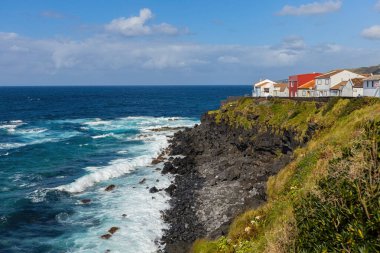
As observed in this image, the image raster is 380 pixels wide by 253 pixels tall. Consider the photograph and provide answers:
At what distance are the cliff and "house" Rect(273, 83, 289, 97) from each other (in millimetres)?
26007

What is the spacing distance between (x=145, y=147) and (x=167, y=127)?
2354 centimetres

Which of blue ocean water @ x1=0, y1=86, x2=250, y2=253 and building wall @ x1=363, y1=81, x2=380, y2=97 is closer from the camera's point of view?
blue ocean water @ x1=0, y1=86, x2=250, y2=253

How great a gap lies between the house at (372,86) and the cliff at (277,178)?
10.5 metres

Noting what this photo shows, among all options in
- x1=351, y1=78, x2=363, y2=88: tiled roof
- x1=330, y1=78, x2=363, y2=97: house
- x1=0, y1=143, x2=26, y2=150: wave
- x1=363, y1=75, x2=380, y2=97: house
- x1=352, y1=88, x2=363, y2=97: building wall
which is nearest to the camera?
x1=363, y1=75, x2=380, y2=97: house

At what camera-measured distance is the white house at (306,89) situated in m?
75.6

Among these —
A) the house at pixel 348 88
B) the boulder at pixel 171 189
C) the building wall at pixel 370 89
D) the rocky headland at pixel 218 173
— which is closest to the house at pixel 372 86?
the building wall at pixel 370 89

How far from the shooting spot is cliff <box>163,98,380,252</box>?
11.8 m

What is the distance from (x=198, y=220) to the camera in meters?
31.9

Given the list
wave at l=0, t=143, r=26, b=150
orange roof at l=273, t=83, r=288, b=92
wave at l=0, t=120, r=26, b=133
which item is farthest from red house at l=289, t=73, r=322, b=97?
wave at l=0, t=120, r=26, b=133

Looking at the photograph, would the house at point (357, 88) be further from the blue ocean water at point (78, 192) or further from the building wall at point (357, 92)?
the blue ocean water at point (78, 192)

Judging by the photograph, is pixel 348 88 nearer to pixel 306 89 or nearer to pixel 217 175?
pixel 306 89

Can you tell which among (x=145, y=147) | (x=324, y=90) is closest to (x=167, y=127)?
(x=145, y=147)

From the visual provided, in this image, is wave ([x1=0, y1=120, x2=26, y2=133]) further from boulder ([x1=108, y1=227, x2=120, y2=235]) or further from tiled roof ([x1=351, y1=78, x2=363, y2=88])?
tiled roof ([x1=351, y1=78, x2=363, y2=88])

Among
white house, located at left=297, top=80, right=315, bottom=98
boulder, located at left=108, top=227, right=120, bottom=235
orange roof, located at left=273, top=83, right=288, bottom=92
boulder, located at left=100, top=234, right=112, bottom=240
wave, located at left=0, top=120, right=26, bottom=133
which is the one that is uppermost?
orange roof, located at left=273, top=83, right=288, bottom=92
